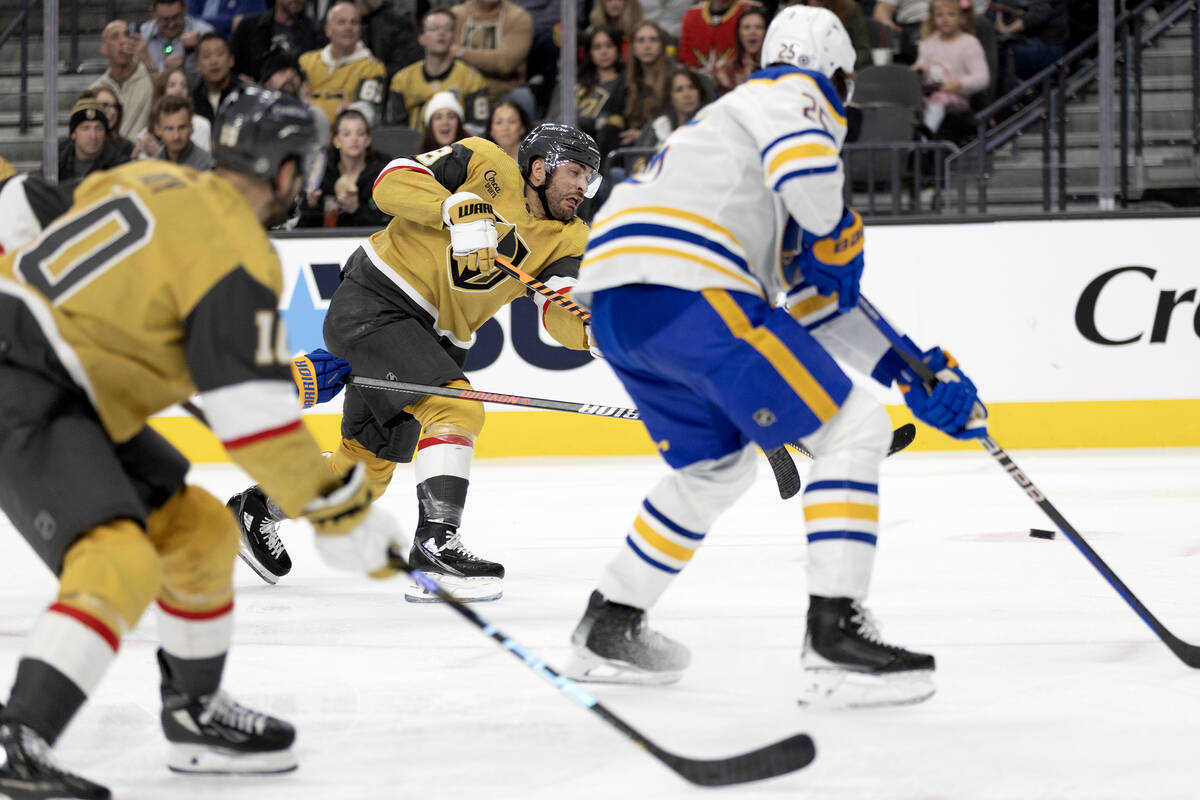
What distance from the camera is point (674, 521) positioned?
97.3 inches

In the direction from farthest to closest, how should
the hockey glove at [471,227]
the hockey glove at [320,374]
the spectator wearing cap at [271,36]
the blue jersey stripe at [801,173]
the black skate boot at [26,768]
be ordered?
the spectator wearing cap at [271,36] < the hockey glove at [320,374] < the hockey glove at [471,227] < the blue jersey stripe at [801,173] < the black skate boot at [26,768]

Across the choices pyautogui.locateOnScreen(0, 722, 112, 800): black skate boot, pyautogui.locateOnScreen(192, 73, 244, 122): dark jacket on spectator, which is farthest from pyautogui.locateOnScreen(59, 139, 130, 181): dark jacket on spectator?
pyautogui.locateOnScreen(0, 722, 112, 800): black skate boot

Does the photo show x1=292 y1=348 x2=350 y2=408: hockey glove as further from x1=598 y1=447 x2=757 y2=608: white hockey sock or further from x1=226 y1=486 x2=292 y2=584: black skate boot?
x1=598 y1=447 x2=757 y2=608: white hockey sock

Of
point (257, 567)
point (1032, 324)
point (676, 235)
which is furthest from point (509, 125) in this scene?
point (676, 235)

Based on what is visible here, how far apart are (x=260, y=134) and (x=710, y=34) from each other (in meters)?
4.95

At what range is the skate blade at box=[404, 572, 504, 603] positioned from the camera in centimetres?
337

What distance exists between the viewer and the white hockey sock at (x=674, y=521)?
2.48m

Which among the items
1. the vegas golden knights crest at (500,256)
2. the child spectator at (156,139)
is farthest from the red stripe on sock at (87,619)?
the child spectator at (156,139)

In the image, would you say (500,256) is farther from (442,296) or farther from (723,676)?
(723,676)

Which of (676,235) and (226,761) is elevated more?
(676,235)

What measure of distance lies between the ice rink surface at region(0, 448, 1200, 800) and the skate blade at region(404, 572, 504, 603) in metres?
0.04

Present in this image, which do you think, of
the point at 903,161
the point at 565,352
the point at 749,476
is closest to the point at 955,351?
the point at 903,161

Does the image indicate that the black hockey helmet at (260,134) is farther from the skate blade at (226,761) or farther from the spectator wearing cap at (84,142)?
the spectator wearing cap at (84,142)

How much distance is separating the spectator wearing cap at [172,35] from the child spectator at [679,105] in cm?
211
